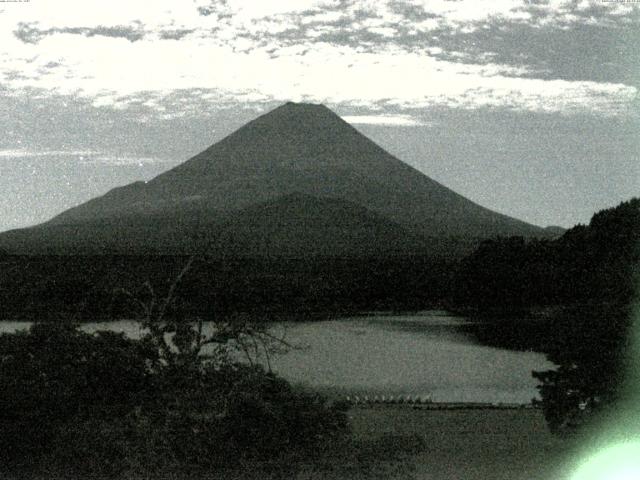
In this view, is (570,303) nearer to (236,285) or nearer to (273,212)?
(236,285)

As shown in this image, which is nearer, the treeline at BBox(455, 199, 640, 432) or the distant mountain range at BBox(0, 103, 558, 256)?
the treeline at BBox(455, 199, 640, 432)

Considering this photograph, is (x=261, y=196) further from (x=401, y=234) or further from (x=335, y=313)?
(x=335, y=313)

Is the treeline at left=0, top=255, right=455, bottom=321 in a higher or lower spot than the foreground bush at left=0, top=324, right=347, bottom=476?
lower

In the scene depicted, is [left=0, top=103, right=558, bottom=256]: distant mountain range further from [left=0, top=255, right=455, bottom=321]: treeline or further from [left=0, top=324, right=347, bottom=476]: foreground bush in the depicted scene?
[left=0, top=324, right=347, bottom=476]: foreground bush

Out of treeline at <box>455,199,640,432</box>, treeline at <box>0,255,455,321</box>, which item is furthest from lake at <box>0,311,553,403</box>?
treeline at <box>0,255,455,321</box>

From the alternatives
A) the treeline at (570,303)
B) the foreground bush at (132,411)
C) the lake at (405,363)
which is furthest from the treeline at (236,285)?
the foreground bush at (132,411)

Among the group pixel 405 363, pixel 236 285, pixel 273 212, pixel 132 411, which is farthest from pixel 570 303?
pixel 273 212

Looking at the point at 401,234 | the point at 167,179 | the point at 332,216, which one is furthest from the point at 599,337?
the point at 167,179
